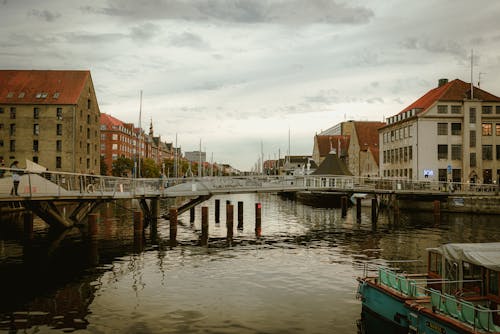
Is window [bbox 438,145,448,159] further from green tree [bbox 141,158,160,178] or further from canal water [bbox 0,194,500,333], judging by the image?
green tree [bbox 141,158,160,178]

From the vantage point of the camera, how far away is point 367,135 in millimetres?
113938

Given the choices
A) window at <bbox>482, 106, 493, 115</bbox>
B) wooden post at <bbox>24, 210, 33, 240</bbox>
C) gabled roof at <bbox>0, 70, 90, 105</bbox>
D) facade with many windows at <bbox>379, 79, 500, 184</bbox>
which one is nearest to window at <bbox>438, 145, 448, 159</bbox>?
facade with many windows at <bbox>379, 79, 500, 184</bbox>

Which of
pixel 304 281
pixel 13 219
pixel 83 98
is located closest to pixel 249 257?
pixel 304 281

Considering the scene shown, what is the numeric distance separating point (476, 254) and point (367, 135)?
101097 mm

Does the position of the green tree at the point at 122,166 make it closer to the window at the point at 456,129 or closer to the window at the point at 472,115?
the window at the point at 456,129

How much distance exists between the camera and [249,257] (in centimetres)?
3136

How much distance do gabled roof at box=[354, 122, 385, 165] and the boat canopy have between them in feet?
309

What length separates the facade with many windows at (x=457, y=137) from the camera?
74188 millimetres

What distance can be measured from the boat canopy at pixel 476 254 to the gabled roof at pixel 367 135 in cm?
9416

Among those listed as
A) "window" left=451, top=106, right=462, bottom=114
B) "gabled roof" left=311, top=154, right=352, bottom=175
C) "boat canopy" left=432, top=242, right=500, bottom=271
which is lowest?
"boat canopy" left=432, top=242, right=500, bottom=271

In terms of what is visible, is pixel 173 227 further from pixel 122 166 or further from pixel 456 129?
pixel 122 166

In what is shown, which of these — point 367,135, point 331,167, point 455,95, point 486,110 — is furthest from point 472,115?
point 367,135

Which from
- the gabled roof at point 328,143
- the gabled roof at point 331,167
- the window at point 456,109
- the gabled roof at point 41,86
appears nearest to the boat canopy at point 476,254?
the window at point 456,109

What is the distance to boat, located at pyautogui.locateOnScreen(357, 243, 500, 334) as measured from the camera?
13.6 m
